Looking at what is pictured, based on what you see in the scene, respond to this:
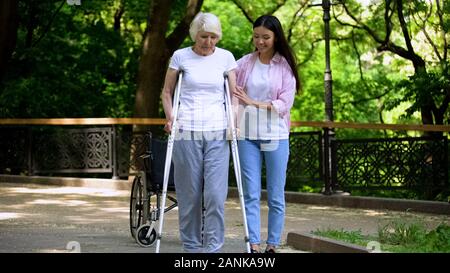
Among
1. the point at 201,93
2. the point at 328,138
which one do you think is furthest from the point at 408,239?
the point at 328,138

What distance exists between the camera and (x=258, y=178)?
9.18 meters

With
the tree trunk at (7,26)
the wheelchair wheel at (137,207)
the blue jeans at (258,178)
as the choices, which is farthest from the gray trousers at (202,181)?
the tree trunk at (7,26)

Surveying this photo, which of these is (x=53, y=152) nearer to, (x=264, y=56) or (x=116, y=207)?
(x=116, y=207)

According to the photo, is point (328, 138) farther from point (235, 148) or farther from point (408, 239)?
point (235, 148)

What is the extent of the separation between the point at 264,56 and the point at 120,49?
19143 millimetres

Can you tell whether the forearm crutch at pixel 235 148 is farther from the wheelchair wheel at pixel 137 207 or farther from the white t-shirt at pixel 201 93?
the wheelchair wheel at pixel 137 207

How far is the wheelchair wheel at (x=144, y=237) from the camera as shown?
405 inches

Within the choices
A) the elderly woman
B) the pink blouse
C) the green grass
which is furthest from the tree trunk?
the elderly woman

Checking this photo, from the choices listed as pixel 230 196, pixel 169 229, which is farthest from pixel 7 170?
pixel 169 229

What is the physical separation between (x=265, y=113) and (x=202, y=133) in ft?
3.13

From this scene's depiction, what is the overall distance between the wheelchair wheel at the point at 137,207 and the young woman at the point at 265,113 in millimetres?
1769

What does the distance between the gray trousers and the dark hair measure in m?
1.17

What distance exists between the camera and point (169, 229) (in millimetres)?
12258

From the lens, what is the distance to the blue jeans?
908 centimetres
